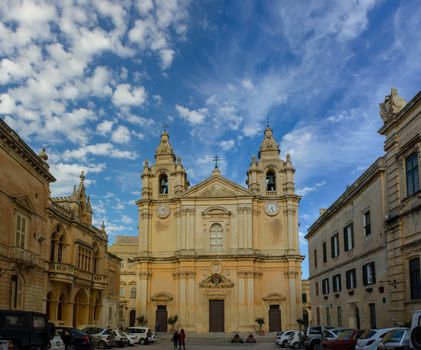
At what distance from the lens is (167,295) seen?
166 feet

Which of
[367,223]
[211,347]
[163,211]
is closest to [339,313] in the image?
[367,223]

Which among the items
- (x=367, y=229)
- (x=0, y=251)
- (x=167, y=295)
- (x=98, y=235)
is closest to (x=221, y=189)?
(x=167, y=295)

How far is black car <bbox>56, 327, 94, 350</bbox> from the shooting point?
78.3ft

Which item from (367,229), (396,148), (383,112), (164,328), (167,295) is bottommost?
(164,328)

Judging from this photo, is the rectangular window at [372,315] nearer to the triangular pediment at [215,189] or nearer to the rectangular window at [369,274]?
the rectangular window at [369,274]

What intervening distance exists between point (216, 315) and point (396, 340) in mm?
35386

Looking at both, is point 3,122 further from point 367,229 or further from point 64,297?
point 367,229

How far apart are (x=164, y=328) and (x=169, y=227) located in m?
9.87

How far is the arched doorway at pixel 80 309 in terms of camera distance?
1398 inches

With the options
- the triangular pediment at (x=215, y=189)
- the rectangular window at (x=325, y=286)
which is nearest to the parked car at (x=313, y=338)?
the rectangular window at (x=325, y=286)

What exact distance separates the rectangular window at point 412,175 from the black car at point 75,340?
15717 mm

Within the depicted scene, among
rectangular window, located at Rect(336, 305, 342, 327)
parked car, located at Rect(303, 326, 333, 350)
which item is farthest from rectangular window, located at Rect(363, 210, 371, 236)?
rectangular window, located at Rect(336, 305, 342, 327)

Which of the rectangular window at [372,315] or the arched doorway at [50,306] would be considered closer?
the rectangular window at [372,315]

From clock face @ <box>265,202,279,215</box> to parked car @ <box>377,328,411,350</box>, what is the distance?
35.7 meters
